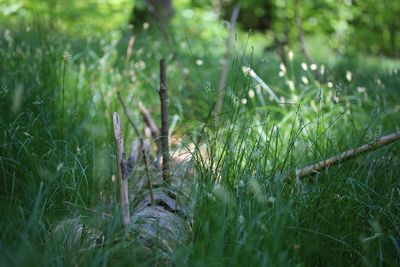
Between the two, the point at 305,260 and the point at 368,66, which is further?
the point at 368,66

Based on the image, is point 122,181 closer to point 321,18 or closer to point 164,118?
point 164,118

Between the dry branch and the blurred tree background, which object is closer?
the dry branch

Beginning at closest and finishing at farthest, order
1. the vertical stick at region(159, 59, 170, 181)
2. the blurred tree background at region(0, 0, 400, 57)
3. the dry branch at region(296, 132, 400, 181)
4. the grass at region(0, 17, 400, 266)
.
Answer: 1. the grass at region(0, 17, 400, 266)
2. the dry branch at region(296, 132, 400, 181)
3. the vertical stick at region(159, 59, 170, 181)
4. the blurred tree background at region(0, 0, 400, 57)

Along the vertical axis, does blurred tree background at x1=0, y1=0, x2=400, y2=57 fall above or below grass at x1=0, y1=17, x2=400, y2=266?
above

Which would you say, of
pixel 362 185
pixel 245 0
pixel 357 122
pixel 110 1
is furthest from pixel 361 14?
pixel 362 185

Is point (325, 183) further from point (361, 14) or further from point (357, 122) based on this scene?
point (361, 14)

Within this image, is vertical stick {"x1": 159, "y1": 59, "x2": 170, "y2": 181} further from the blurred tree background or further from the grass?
the blurred tree background

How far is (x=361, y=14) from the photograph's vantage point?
1262 centimetres

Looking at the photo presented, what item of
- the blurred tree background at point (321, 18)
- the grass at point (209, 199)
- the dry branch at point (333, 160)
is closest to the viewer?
the grass at point (209, 199)

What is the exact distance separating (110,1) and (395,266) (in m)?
6.77

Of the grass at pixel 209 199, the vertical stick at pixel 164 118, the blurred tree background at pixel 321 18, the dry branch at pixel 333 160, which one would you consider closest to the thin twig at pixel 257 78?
the grass at pixel 209 199

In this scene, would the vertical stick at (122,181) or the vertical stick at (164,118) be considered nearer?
the vertical stick at (122,181)

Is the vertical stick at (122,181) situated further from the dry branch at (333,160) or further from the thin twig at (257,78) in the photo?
the dry branch at (333,160)

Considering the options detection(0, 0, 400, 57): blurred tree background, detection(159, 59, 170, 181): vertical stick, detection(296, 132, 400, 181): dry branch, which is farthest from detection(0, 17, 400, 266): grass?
detection(0, 0, 400, 57): blurred tree background
